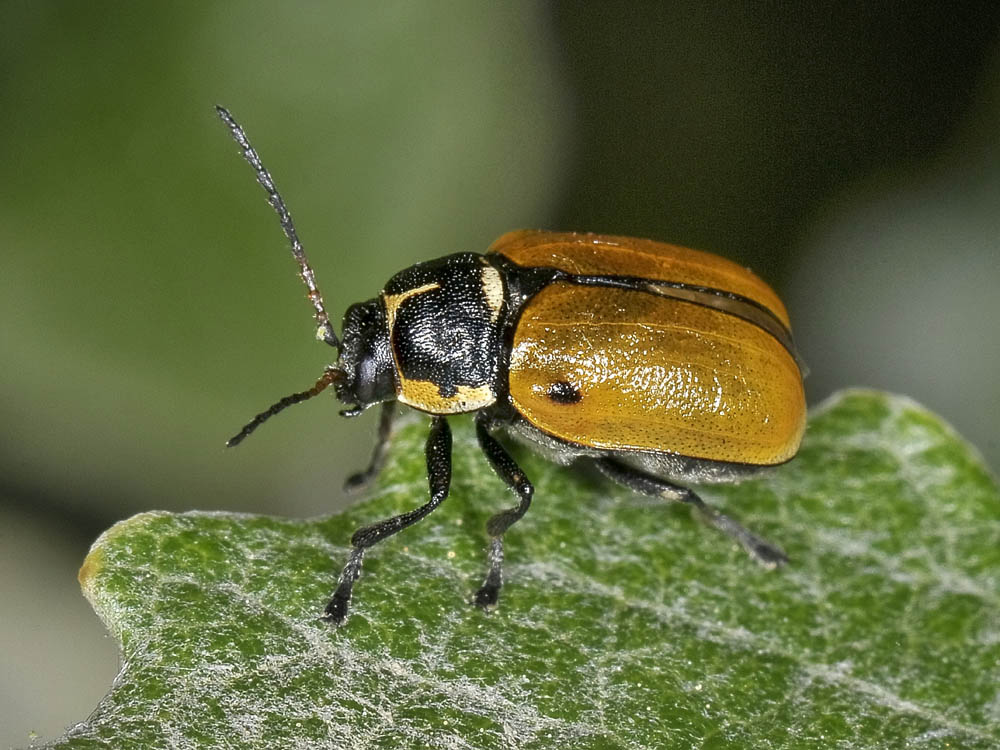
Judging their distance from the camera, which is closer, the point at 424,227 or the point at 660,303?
the point at 660,303

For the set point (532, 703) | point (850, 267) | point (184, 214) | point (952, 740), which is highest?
point (184, 214)

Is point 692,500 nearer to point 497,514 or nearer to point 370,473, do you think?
point 497,514

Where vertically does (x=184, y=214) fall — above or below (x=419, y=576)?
above

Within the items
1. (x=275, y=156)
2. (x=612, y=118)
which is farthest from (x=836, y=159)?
(x=275, y=156)

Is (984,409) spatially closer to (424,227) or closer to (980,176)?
(980,176)

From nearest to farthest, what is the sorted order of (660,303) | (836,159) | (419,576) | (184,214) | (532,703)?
(532,703), (419,576), (660,303), (184,214), (836,159)

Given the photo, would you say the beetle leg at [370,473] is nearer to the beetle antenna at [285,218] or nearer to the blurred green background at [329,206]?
the blurred green background at [329,206]

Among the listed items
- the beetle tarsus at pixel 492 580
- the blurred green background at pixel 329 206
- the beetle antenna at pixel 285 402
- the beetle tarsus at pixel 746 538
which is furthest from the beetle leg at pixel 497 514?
the blurred green background at pixel 329 206
